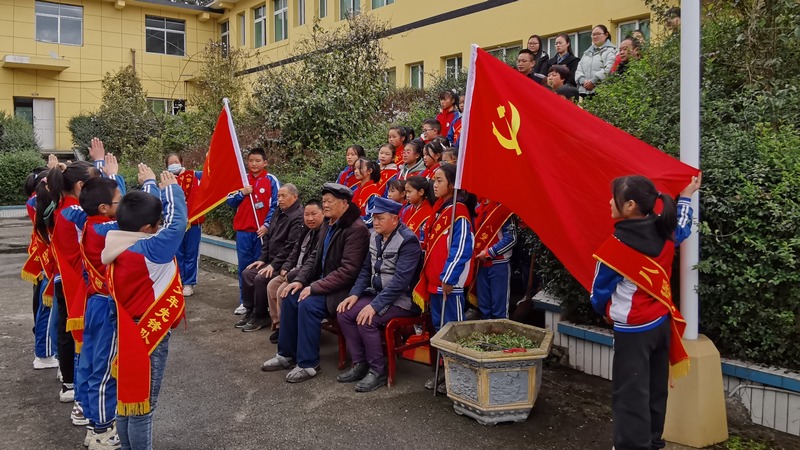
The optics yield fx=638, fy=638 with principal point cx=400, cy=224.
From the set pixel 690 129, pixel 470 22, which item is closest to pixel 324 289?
pixel 690 129

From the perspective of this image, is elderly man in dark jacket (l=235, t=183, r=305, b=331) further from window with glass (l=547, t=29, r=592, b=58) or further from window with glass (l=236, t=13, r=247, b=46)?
window with glass (l=236, t=13, r=247, b=46)

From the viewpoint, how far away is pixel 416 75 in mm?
18594

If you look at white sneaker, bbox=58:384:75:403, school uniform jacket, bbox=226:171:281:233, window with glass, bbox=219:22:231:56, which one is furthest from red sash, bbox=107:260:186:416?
window with glass, bbox=219:22:231:56

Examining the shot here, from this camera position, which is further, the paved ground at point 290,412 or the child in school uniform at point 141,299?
the paved ground at point 290,412

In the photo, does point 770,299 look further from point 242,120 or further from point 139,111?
point 139,111

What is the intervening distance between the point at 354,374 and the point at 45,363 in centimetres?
281

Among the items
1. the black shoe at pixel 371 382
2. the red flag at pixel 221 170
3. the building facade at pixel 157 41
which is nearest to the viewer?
the black shoe at pixel 371 382

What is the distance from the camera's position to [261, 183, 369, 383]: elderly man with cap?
5441 millimetres

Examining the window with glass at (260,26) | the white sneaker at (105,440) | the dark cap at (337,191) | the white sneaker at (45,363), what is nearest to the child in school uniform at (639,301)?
the dark cap at (337,191)

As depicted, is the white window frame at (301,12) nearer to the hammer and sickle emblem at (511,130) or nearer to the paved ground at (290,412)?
the paved ground at (290,412)

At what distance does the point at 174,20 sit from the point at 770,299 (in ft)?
103

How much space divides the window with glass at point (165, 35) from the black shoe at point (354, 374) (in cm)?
2846

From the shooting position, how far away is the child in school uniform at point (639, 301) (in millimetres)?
3406

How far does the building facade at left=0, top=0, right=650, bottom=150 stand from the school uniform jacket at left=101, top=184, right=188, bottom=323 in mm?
13673
